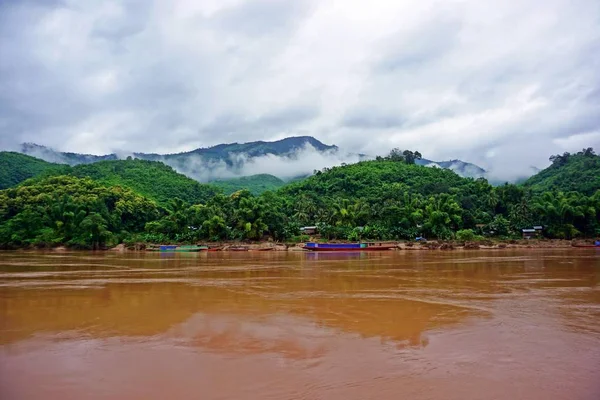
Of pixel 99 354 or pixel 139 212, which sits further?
pixel 139 212

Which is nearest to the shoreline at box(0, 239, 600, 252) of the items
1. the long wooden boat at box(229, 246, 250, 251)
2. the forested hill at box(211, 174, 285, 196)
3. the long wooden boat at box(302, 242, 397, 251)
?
the long wooden boat at box(229, 246, 250, 251)

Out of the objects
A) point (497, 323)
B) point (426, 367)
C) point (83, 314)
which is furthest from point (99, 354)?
point (497, 323)

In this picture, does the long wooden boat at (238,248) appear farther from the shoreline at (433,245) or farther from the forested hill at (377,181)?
the forested hill at (377,181)

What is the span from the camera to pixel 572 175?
301 ft

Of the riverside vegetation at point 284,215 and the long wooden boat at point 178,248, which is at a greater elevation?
the riverside vegetation at point 284,215

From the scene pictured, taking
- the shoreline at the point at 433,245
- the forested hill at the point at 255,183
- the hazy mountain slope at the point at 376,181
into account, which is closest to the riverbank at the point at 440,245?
the shoreline at the point at 433,245

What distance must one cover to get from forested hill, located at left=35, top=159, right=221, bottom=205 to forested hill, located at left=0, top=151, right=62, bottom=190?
7981 millimetres

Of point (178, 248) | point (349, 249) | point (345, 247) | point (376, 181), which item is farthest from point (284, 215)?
point (376, 181)

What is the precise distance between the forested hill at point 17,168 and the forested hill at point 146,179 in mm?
7981

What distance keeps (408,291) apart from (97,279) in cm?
1781

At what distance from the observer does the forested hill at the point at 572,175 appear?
83.2m

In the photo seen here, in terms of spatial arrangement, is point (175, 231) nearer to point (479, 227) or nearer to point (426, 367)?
point (479, 227)

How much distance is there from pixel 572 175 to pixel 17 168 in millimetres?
126642

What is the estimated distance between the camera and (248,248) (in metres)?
60.6
